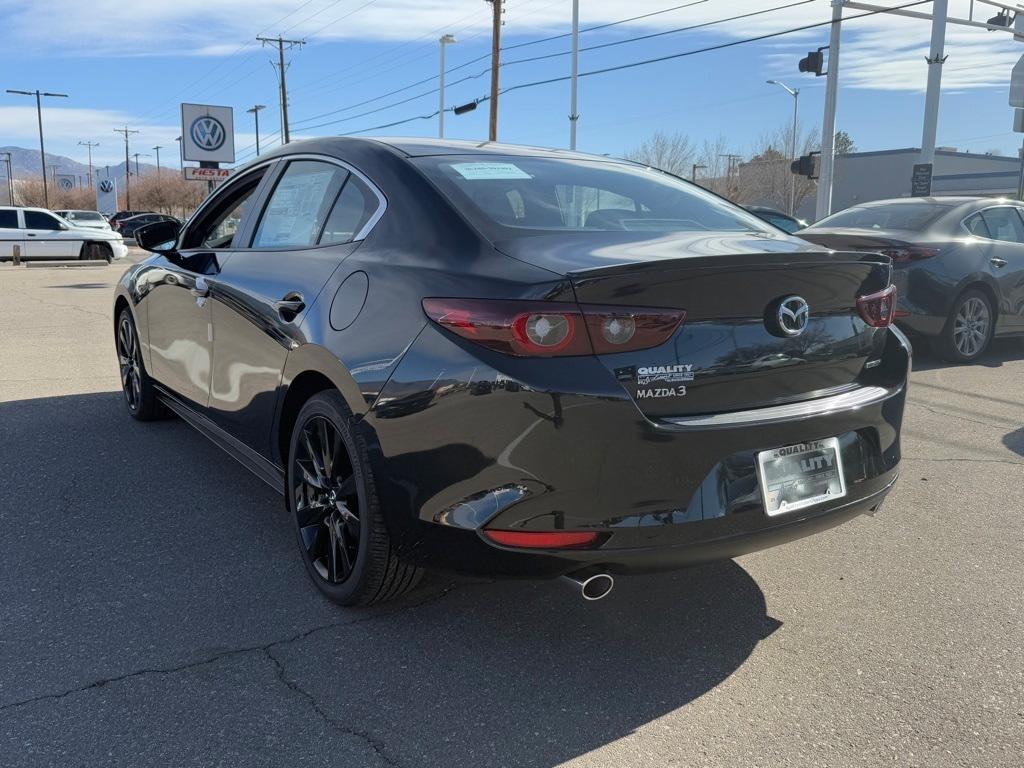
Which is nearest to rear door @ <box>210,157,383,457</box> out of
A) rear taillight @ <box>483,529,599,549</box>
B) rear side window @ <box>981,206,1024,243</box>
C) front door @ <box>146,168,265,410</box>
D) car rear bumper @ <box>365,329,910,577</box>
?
front door @ <box>146,168,265,410</box>

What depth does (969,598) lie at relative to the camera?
327cm

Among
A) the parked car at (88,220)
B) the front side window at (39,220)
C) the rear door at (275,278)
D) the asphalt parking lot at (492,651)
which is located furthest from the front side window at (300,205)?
the parked car at (88,220)

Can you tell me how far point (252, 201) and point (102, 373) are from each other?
414 cm

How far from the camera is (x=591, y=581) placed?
2.55 m

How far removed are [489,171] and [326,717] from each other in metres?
1.94

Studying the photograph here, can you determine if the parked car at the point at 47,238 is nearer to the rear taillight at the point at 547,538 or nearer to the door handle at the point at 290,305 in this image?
the door handle at the point at 290,305

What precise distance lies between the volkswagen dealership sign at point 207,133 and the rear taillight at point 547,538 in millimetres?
41649

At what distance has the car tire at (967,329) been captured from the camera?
25.4ft

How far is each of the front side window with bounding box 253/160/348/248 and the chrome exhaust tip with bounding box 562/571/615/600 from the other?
5.61 ft

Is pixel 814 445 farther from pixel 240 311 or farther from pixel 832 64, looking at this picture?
pixel 832 64

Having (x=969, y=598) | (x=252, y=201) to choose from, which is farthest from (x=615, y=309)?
(x=252, y=201)

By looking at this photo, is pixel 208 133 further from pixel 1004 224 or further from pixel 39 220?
pixel 1004 224

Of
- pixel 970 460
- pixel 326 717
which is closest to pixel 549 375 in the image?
pixel 326 717

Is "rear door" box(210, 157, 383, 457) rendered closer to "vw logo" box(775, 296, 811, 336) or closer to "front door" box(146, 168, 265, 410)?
"front door" box(146, 168, 265, 410)
